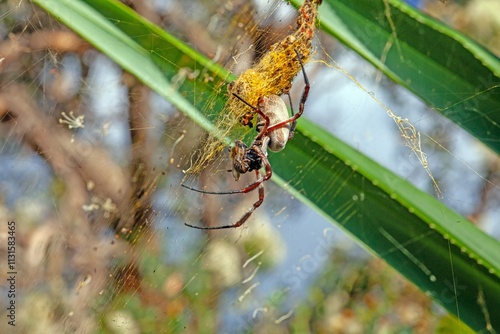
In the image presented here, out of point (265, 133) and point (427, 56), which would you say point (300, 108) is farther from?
point (427, 56)

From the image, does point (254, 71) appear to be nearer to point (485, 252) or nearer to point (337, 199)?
point (337, 199)

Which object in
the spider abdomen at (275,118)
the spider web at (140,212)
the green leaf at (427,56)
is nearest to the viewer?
the green leaf at (427,56)

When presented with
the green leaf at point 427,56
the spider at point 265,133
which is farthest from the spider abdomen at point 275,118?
the green leaf at point 427,56

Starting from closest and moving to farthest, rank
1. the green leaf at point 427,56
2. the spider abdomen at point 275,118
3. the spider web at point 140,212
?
the green leaf at point 427,56
the spider abdomen at point 275,118
the spider web at point 140,212

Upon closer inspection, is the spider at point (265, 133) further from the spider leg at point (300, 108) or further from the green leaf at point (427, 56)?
the green leaf at point (427, 56)

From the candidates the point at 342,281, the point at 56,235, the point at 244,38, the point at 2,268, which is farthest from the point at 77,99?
the point at 342,281

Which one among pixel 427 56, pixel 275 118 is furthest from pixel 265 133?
pixel 427 56
